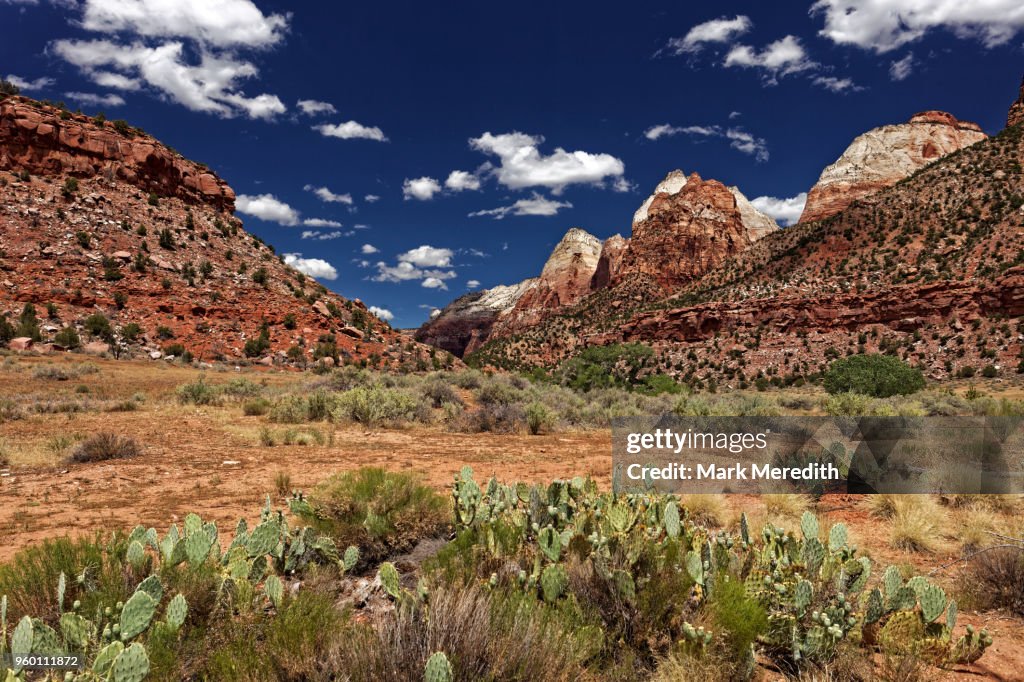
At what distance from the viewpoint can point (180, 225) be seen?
33219mm

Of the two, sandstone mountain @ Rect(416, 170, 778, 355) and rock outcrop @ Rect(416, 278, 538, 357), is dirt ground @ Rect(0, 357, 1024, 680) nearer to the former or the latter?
sandstone mountain @ Rect(416, 170, 778, 355)

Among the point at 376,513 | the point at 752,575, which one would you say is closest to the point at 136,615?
the point at 376,513

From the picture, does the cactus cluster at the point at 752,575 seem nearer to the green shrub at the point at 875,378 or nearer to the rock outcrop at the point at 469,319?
the green shrub at the point at 875,378

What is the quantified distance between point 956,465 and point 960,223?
52122mm

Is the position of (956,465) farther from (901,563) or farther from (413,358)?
(413,358)

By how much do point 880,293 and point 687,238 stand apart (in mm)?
50371

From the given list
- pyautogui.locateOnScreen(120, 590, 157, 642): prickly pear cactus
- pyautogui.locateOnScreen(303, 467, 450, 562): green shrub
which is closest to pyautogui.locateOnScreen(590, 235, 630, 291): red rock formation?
pyautogui.locateOnScreen(303, 467, 450, 562): green shrub

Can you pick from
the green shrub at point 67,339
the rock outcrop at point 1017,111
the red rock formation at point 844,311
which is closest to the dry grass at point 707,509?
the green shrub at point 67,339

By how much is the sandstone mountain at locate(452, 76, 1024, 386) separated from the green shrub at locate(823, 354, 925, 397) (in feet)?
37.1

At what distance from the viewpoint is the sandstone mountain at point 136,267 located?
82.0ft

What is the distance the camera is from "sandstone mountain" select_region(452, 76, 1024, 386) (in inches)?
1454

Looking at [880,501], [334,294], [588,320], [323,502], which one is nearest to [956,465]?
[880,501]

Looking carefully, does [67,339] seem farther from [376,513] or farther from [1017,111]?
[1017,111]

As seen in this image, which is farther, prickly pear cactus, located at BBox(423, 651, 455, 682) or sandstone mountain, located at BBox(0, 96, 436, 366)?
sandstone mountain, located at BBox(0, 96, 436, 366)
